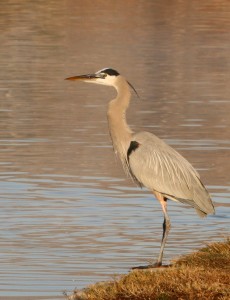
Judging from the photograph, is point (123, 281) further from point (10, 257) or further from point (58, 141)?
point (58, 141)

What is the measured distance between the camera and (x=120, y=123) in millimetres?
11844

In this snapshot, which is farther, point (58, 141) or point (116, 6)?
point (116, 6)

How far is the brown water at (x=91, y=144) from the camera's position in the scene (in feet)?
39.5

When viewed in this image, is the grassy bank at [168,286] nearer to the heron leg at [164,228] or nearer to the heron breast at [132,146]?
the heron leg at [164,228]

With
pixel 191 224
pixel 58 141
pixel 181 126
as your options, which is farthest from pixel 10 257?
pixel 181 126

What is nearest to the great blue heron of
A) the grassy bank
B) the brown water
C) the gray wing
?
the gray wing

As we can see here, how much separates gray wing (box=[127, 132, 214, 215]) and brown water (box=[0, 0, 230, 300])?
0.83 metres

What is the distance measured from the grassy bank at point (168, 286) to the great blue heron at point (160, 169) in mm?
1258

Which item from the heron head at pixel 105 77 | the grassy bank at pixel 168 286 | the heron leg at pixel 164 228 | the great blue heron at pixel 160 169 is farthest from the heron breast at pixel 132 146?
the grassy bank at pixel 168 286

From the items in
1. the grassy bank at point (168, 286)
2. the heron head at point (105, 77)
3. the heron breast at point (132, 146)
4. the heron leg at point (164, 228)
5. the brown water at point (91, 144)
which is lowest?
the brown water at point (91, 144)

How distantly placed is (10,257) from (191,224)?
7.91 feet

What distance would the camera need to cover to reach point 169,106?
74.7ft

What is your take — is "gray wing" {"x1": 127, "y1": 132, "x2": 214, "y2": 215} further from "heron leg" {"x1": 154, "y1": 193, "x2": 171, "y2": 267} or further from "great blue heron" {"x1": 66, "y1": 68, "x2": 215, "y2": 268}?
"heron leg" {"x1": 154, "y1": 193, "x2": 171, "y2": 267}

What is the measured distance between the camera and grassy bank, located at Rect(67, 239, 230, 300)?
8911 millimetres
